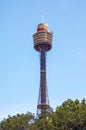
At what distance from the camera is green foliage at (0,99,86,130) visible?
69688 millimetres

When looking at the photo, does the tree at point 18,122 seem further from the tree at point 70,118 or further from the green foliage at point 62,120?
the tree at point 70,118

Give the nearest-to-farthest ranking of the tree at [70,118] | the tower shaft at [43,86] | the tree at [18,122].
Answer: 1. the tree at [70,118]
2. the tree at [18,122]
3. the tower shaft at [43,86]

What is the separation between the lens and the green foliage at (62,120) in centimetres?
6969

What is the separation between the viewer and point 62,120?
229ft

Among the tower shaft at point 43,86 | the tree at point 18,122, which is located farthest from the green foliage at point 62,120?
the tower shaft at point 43,86

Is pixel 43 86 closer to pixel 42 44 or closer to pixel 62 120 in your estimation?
pixel 42 44

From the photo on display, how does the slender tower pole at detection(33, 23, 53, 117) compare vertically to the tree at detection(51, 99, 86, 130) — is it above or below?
above

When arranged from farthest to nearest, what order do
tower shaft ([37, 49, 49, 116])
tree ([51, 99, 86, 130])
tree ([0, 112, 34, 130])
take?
tower shaft ([37, 49, 49, 116])
tree ([0, 112, 34, 130])
tree ([51, 99, 86, 130])

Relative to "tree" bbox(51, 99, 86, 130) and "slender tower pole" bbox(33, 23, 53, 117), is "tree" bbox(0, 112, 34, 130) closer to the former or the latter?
"tree" bbox(51, 99, 86, 130)

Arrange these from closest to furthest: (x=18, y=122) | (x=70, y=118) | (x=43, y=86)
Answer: (x=70, y=118) → (x=18, y=122) → (x=43, y=86)

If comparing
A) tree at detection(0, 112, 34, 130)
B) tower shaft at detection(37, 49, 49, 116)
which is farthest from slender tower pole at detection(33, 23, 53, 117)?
tree at detection(0, 112, 34, 130)

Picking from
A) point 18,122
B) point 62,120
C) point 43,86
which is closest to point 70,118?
point 62,120

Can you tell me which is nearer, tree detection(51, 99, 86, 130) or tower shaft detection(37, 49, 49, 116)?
tree detection(51, 99, 86, 130)

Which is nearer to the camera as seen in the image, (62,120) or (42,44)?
(62,120)
